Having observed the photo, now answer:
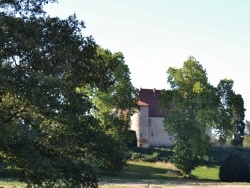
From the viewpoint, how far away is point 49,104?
14805mm

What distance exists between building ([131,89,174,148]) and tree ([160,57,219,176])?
3339 cm

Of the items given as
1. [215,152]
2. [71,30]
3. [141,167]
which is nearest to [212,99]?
[141,167]

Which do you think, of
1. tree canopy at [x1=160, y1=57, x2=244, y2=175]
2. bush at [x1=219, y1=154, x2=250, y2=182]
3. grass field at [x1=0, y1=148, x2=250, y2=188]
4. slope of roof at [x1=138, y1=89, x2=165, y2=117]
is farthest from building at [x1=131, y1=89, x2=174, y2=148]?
bush at [x1=219, y1=154, x2=250, y2=182]

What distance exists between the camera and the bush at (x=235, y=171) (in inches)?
1665

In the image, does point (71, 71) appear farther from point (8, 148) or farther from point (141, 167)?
point (141, 167)

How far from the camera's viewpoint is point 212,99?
49.6 m

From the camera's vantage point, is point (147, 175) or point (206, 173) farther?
point (206, 173)

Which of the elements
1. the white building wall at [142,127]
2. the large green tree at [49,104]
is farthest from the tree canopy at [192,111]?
the white building wall at [142,127]

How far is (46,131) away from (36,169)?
1927 millimetres

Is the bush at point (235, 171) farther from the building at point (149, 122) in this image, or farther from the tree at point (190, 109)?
the building at point (149, 122)

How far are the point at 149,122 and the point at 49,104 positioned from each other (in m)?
73.8

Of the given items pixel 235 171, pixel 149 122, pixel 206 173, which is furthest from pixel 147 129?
pixel 235 171

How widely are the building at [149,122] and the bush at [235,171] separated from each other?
4155 cm

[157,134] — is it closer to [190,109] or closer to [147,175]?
[190,109]
